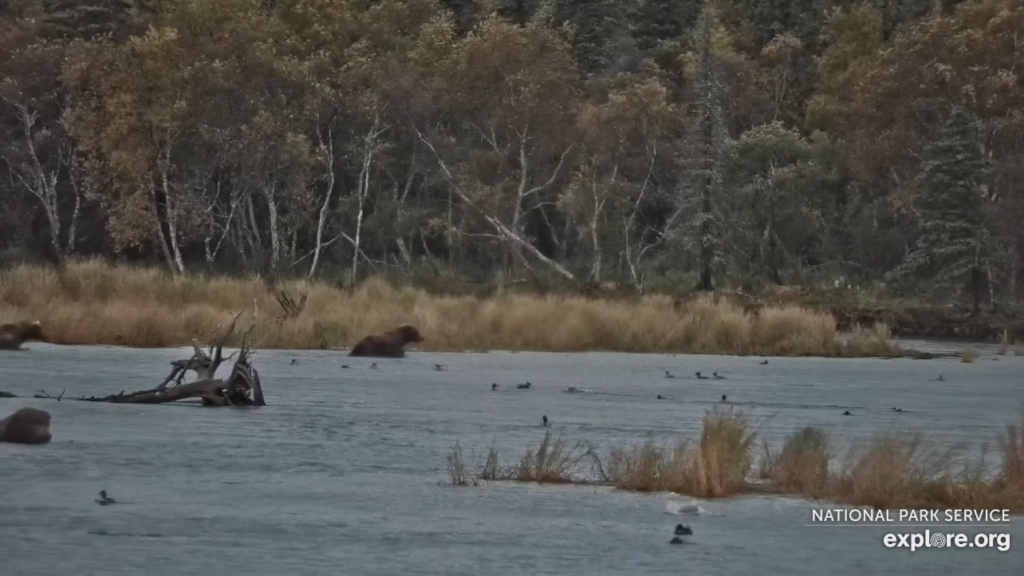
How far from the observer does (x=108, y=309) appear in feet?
121

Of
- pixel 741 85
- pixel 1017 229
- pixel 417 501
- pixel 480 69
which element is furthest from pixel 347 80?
pixel 417 501

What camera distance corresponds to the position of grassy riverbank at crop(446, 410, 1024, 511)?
16688mm

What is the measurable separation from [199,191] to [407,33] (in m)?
13.2

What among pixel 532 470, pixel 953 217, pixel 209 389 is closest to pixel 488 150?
pixel 953 217

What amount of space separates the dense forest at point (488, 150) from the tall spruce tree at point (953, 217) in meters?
0.09

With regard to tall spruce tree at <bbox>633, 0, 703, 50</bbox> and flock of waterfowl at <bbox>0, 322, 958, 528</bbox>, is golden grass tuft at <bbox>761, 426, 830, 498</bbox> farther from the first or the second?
tall spruce tree at <bbox>633, 0, 703, 50</bbox>

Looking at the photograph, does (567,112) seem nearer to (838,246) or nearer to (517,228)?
(517,228)

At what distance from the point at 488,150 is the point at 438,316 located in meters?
29.9

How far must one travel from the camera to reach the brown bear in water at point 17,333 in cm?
3428

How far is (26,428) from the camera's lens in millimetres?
19859

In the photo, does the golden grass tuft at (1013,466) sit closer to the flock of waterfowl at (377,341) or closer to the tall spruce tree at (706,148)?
the flock of waterfowl at (377,341)

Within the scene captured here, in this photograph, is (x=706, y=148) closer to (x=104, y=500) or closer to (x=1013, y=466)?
(x=1013, y=466)

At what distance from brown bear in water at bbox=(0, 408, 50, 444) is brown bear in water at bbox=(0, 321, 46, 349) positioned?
14.5 metres

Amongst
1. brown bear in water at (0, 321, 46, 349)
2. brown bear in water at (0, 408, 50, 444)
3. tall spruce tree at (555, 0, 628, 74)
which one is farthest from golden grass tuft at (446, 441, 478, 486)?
tall spruce tree at (555, 0, 628, 74)
